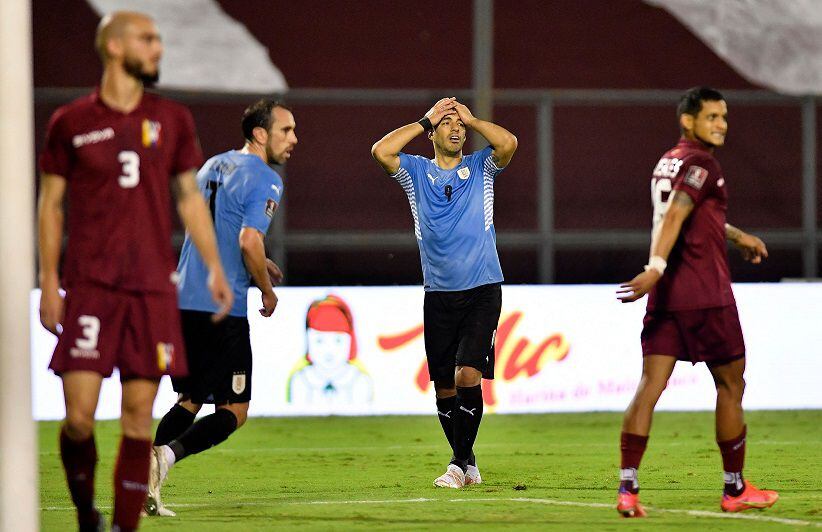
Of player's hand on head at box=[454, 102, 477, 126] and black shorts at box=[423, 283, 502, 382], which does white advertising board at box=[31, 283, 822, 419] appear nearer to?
black shorts at box=[423, 283, 502, 382]

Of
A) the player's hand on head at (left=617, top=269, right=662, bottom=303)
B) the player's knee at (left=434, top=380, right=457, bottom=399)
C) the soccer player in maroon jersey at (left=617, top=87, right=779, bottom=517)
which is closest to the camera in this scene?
the player's hand on head at (left=617, top=269, right=662, bottom=303)

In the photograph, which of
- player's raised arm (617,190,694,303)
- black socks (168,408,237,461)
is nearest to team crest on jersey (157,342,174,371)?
black socks (168,408,237,461)

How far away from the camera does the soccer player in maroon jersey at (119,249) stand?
5.59m

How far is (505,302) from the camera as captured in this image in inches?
528

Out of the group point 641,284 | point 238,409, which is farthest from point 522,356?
point 641,284

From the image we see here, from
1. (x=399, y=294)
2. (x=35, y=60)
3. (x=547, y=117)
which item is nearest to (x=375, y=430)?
(x=399, y=294)

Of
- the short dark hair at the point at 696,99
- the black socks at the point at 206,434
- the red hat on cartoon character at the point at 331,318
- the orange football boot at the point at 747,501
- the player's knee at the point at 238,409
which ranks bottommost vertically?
the orange football boot at the point at 747,501

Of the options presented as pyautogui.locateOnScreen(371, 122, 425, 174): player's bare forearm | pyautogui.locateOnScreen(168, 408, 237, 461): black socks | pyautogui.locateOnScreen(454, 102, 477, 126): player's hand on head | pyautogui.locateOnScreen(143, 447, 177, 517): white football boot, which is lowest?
pyautogui.locateOnScreen(143, 447, 177, 517): white football boot

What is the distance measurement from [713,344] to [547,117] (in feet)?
30.0

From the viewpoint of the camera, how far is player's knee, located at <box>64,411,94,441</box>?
5.69 metres

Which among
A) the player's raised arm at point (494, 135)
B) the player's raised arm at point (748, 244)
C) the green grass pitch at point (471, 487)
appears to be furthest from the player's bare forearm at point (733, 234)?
the player's raised arm at point (494, 135)

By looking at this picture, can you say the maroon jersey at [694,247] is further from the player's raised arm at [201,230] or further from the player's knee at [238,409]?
the player's raised arm at [201,230]

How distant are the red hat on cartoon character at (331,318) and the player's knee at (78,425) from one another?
24.0ft

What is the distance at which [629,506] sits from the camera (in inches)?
267
